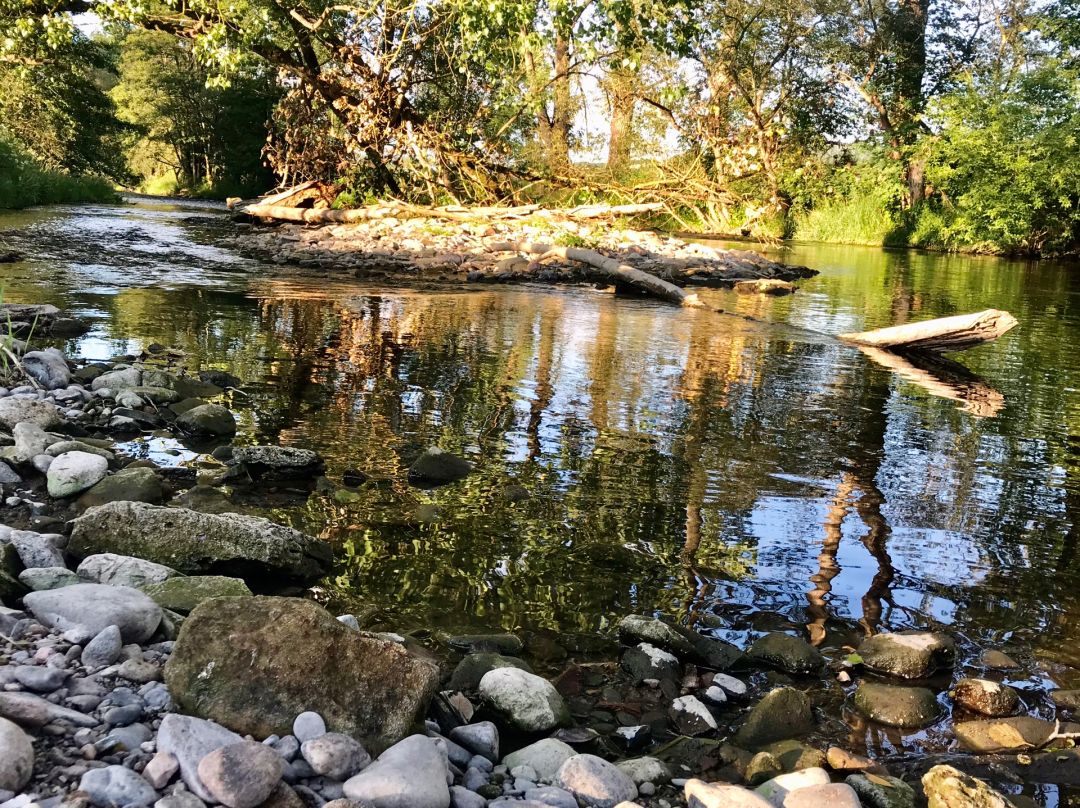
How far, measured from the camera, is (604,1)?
11195mm

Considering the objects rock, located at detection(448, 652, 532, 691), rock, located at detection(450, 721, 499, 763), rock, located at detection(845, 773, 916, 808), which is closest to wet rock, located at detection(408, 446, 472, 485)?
rock, located at detection(448, 652, 532, 691)

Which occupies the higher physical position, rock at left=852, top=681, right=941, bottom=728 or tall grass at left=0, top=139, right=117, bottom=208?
tall grass at left=0, top=139, right=117, bottom=208

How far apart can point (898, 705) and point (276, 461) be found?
2.90 m

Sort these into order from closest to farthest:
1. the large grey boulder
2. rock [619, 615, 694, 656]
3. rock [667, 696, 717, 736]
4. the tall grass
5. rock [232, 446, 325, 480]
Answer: rock [667, 696, 717, 736] < rock [619, 615, 694, 656] < rock [232, 446, 325, 480] < the large grey boulder < the tall grass

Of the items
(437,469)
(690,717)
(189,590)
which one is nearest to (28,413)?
(437,469)

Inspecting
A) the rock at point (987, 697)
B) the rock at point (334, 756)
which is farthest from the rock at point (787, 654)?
the rock at point (334, 756)

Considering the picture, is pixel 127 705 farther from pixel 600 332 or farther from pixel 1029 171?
pixel 1029 171

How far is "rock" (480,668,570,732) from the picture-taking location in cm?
242

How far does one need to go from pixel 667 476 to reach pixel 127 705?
3.01 metres

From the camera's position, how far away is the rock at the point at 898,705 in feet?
8.45

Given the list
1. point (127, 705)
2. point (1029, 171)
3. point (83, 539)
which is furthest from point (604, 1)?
point (1029, 171)

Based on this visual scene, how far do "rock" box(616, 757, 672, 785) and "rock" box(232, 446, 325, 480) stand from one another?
8.10 ft

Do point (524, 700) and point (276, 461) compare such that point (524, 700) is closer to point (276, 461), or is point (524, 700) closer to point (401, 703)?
point (401, 703)

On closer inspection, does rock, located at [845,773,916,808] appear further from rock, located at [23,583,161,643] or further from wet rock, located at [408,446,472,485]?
wet rock, located at [408,446,472,485]
